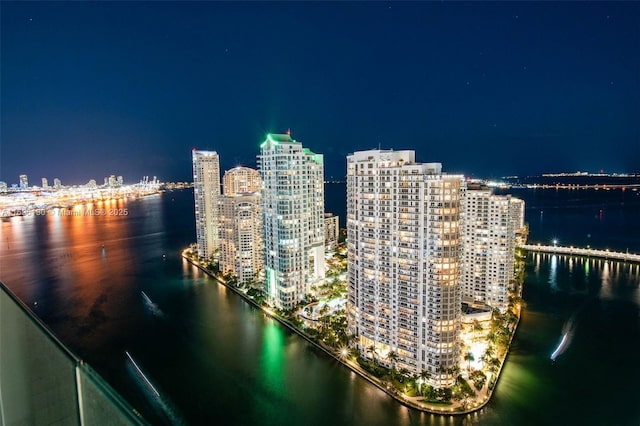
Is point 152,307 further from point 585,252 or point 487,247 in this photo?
point 585,252

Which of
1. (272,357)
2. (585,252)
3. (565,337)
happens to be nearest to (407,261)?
(272,357)

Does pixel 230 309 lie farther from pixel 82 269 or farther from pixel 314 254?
pixel 82 269

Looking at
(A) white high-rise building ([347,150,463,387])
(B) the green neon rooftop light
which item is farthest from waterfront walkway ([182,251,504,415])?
(B) the green neon rooftop light

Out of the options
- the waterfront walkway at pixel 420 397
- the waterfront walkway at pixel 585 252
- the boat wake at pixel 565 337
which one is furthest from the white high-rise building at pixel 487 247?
the waterfront walkway at pixel 585 252

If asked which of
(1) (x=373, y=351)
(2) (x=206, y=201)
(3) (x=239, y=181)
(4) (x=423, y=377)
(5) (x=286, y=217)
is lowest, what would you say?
(4) (x=423, y=377)

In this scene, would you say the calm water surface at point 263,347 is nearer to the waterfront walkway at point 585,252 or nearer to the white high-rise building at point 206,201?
the waterfront walkway at point 585,252

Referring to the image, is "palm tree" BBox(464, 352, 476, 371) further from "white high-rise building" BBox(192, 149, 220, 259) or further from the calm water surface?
"white high-rise building" BBox(192, 149, 220, 259)
